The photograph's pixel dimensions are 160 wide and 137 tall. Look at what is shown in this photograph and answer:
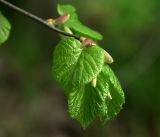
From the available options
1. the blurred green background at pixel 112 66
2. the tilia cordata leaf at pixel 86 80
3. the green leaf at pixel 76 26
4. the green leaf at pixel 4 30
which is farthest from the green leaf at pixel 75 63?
the blurred green background at pixel 112 66

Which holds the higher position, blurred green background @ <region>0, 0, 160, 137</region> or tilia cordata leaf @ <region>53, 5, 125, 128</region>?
tilia cordata leaf @ <region>53, 5, 125, 128</region>

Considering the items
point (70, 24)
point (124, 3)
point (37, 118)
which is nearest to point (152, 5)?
point (124, 3)

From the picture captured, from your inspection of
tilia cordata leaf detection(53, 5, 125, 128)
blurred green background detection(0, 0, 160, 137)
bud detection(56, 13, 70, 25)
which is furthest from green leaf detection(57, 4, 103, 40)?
blurred green background detection(0, 0, 160, 137)

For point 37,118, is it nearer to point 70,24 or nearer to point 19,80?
point 19,80

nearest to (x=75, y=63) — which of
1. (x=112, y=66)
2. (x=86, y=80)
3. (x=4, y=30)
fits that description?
(x=86, y=80)

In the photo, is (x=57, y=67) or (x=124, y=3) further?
(x=124, y=3)

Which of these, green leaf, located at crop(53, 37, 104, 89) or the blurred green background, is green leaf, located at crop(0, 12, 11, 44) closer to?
green leaf, located at crop(53, 37, 104, 89)
